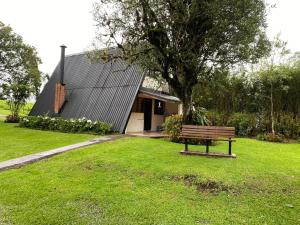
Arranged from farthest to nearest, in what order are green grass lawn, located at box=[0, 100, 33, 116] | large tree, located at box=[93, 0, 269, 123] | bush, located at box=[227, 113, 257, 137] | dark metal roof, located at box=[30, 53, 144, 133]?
green grass lawn, located at box=[0, 100, 33, 116] → bush, located at box=[227, 113, 257, 137] → dark metal roof, located at box=[30, 53, 144, 133] → large tree, located at box=[93, 0, 269, 123]

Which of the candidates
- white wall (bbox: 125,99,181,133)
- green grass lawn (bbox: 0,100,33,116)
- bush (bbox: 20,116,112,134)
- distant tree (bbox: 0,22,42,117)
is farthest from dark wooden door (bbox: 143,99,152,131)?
green grass lawn (bbox: 0,100,33,116)

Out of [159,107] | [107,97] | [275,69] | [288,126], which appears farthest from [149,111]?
[288,126]

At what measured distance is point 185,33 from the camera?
1030 cm

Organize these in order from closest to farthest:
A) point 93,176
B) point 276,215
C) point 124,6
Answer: point 276,215 < point 93,176 < point 124,6

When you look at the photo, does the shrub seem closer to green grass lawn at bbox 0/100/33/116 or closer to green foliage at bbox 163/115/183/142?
green foliage at bbox 163/115/183/142

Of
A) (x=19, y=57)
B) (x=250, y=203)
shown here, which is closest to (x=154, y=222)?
(x=250, y=203)

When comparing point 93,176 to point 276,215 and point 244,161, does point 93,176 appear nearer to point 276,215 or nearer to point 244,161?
point 276,215

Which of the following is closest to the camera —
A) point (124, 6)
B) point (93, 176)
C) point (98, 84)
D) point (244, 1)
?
point (93, 176)

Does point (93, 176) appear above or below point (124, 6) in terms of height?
below

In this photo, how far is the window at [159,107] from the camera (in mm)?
18445

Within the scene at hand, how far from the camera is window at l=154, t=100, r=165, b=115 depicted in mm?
18445

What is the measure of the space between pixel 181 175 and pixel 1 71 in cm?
2085

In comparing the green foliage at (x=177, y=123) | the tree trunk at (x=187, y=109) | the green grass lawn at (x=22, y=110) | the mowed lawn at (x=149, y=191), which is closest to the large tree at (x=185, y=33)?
the tree trunk at (x=187, y=109)

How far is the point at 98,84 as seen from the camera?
16.7 meters
